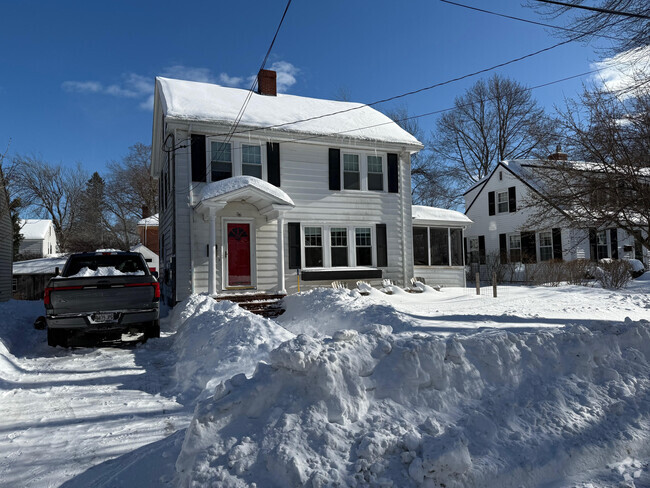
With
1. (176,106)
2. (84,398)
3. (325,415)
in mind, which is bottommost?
(84,398)

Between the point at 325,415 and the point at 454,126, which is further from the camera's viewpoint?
the point at 454,126

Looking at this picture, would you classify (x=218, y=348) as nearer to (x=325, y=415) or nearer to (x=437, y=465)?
(x=325, y=415)

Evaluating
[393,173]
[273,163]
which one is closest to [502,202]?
[393,173]

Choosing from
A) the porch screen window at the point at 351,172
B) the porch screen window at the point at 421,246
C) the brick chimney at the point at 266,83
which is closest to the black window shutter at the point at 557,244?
the porch screen window at the point at 421,246

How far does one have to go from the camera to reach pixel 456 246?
20766 mm

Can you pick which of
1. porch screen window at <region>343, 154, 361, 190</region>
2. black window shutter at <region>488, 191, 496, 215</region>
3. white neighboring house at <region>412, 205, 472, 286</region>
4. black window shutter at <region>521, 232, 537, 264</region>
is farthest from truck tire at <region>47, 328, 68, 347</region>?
black window shutter at <region>488, 191, 496, 215</region>

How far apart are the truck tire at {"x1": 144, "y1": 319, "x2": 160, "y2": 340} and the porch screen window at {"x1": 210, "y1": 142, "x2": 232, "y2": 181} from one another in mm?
6015

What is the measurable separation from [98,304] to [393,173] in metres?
11.0

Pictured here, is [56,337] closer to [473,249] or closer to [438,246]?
[438,246]

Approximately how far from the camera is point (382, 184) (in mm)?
15703

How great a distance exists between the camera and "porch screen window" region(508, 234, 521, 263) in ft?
85.8

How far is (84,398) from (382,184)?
1235 cm

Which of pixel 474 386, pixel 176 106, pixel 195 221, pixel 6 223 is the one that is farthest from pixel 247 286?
pixel 6 223

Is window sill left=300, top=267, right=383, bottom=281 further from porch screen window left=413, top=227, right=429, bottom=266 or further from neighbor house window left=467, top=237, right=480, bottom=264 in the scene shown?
neighbor house window left=467, top=237, right=480, bottom=264
